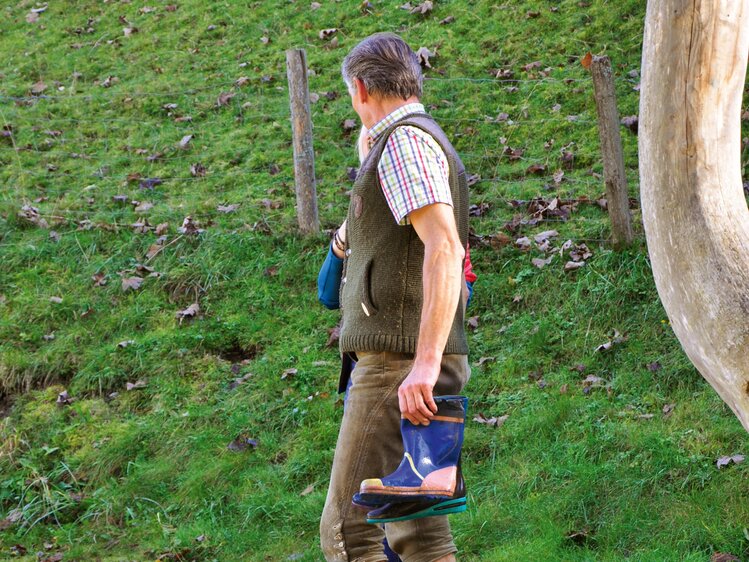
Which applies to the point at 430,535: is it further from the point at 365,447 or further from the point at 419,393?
the point at 419,393

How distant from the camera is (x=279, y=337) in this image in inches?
286

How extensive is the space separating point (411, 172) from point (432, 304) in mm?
452

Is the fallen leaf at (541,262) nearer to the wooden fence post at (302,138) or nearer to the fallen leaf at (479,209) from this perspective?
the fallen leaf at (479,209)

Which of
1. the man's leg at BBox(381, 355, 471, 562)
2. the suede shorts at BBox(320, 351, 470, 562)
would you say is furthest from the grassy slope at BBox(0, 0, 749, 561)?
the suede shorts at BBox(320, 351, 470, 562)

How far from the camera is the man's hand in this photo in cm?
307

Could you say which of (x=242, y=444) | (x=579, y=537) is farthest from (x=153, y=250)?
(x=579, y=537)

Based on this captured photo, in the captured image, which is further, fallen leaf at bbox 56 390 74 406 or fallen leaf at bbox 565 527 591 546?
fallen leaf at bbox 56 390 74 406

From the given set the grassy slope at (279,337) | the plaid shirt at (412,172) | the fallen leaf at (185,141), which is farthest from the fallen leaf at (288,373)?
A: the fallen leaf at (185,141)

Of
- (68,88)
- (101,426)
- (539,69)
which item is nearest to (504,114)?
(539,69)

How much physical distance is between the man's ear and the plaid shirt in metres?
0.24

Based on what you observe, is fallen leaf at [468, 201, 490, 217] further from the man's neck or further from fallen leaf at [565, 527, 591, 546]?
the man's neck

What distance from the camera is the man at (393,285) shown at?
3.14m

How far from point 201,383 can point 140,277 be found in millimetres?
1516

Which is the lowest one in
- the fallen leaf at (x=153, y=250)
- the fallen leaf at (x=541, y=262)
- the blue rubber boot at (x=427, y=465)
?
the fallen leaf at (x=541, y=262)
